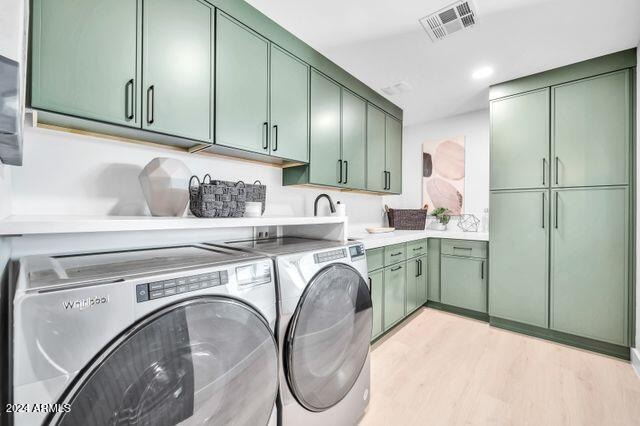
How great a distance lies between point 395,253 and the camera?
8.70 ft

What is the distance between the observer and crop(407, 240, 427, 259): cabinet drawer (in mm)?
2914

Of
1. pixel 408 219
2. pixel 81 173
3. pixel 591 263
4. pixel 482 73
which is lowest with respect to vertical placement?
pixel 591 263

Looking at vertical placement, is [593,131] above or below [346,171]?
Answer: above

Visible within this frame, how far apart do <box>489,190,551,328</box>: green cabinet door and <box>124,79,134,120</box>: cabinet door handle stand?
313cm

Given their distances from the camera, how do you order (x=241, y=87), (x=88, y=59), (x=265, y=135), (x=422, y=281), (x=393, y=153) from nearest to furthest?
(x=88, y=59)
(x=241, y=87)
(x=265, y=135)
(x=422, y=281)
(x=393, y=153)

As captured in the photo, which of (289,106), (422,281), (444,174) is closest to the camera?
(289,106)

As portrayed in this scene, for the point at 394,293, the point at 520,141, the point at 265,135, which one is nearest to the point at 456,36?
the point at 520,141

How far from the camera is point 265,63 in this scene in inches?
74.0

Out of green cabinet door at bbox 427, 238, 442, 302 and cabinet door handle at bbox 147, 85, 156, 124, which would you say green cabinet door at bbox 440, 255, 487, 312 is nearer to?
green cabinet door at bbox 427, 238, 442, 302

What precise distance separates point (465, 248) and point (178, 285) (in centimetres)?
302

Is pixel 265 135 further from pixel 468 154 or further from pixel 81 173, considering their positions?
pixel 468 154

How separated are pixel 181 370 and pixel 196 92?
137 cm

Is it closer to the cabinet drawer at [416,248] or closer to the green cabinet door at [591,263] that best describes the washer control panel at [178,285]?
the cabinet drawer at [416,248]

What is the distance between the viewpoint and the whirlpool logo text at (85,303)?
0.67 meters
